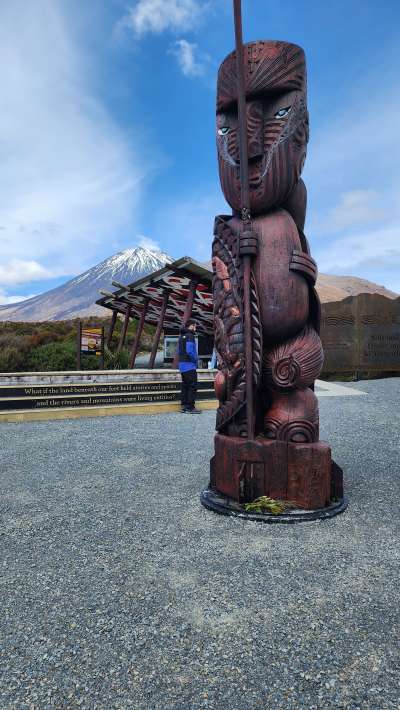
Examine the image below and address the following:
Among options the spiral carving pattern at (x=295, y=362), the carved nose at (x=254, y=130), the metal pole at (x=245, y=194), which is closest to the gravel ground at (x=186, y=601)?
the metal pole at (x=245, y=194)

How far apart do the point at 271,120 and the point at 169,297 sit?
12.3 meters

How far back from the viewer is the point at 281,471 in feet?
9.32

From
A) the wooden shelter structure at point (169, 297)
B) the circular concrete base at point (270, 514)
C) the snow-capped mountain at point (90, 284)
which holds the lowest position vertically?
the circular concrete base at point (270, 514)

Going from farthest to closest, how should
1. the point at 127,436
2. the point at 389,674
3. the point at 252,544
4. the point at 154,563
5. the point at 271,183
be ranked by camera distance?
the point at 127,436, the point at 271,183, the point at 252,544, the point at 154,563, the point at 389,674

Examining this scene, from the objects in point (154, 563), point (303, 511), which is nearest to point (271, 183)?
point (303, 511)

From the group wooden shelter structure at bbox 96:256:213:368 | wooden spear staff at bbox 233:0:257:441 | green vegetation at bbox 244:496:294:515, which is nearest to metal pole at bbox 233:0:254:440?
wooden spear staff at bbox 233:0:257:441

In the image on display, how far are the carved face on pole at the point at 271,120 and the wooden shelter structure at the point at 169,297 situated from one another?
694cm

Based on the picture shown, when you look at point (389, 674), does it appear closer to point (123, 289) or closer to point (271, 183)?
point (271, 183)

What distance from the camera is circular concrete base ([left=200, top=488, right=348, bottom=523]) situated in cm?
269

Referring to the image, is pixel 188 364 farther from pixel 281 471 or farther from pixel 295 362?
pixel 281 471

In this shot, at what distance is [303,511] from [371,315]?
1112 cm

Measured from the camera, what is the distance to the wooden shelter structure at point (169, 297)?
Answer: 1165cm

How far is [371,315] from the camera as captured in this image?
12.7 metres

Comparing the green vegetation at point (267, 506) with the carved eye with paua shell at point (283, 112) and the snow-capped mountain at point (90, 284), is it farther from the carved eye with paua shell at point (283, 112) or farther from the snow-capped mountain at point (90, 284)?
the snow-capped mountain at point (90, 284)
